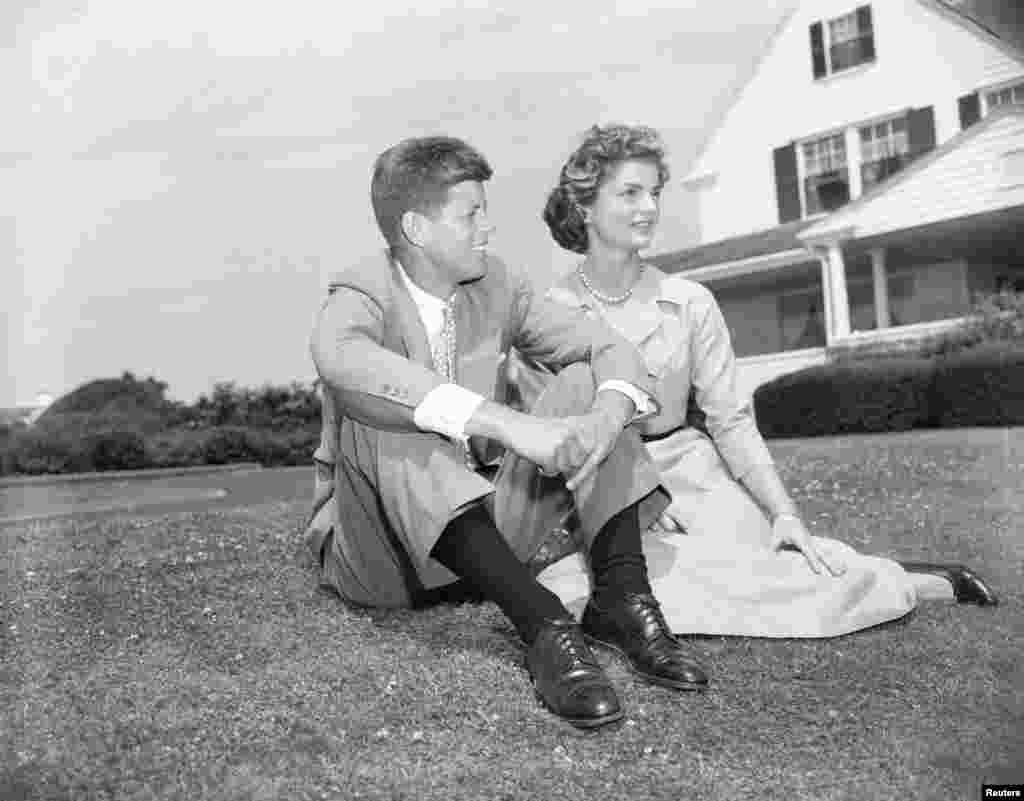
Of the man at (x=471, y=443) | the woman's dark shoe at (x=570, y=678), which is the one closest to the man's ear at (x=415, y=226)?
the man at (x=471, y=443)

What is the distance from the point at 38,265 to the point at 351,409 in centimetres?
140

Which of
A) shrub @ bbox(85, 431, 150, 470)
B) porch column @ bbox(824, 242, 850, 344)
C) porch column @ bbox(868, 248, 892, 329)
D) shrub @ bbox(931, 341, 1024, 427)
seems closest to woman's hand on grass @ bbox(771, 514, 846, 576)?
shrub @ bbox(931, 341, 1024, 427)

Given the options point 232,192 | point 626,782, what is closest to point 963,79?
point 232,192

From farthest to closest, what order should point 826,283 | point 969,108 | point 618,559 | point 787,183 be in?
point 787,183 < point 826,283 < point 969,108 < point 618,559

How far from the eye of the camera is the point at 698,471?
3.90 meters

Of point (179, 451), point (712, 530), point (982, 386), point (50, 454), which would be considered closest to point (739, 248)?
point (982, 386)

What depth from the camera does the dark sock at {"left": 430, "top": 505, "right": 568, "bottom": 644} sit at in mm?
2910

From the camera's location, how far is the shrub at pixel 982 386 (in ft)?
43.5

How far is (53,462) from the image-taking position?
1761cm

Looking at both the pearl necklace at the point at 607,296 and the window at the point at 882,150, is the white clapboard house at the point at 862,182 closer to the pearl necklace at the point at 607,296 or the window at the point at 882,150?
the window at the point at 882,150

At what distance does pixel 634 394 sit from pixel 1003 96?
18.6 meters

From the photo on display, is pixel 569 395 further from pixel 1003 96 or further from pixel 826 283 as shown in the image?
pixel 1003 96

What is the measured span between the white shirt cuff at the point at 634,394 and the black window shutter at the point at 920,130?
59.5ft

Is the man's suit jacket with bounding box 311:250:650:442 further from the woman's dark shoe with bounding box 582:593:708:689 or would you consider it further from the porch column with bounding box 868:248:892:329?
the porch column with bounding box 868:248:892:329
